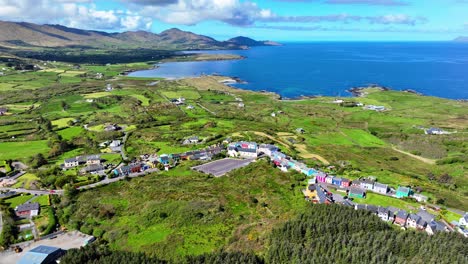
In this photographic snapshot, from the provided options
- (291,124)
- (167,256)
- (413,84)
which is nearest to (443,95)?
(413,84)

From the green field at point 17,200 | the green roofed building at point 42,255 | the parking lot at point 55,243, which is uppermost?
the green roofed building at point 42,255

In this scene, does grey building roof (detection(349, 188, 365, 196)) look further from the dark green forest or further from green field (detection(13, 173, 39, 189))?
green field (detection(13, 173, 39, 189))

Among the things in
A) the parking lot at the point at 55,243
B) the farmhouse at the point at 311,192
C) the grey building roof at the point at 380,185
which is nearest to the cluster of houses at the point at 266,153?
the farmhouse at the point at 311,192

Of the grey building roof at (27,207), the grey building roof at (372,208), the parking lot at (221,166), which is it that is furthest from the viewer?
the parking lot at (221,166)

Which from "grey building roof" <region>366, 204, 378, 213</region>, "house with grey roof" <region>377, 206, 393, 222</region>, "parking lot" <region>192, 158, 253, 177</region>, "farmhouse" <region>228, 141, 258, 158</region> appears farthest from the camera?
"farmhouse" <region>228, 141, 258, 158</region>

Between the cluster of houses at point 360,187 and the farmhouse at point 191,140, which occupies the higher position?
the farmhouse at point 191,140

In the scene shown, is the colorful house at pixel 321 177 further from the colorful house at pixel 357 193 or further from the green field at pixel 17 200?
the green field at pixel 17 200

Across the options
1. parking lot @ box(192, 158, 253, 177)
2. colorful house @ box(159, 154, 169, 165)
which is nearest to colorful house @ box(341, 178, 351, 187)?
parking lot @ box(192, 158, 253, 177)
